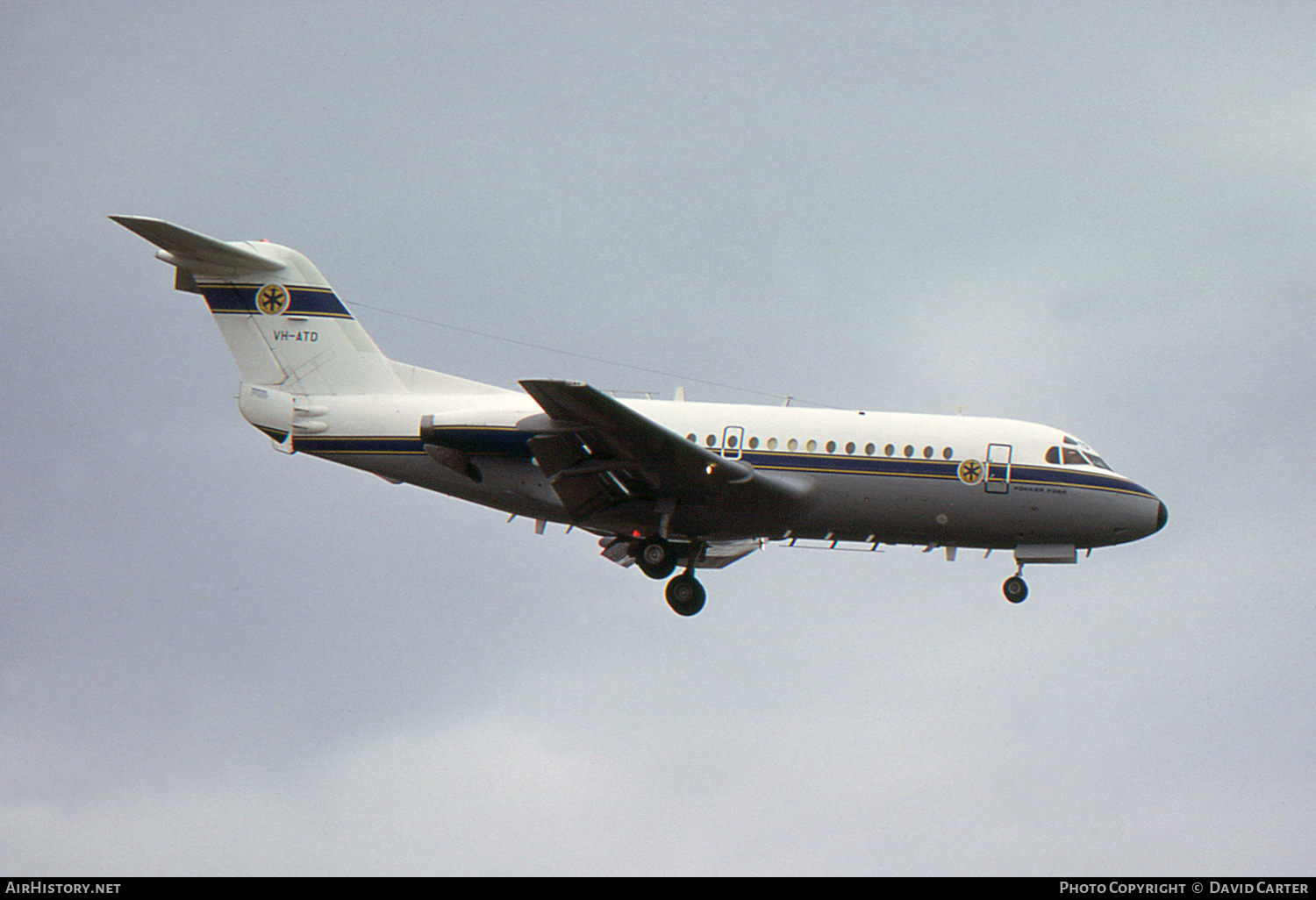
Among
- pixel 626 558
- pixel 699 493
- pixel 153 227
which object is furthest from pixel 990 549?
pixel 153 227

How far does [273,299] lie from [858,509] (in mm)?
13675

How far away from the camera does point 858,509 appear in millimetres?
21766

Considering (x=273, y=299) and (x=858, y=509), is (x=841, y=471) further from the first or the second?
(x=273, y=299)

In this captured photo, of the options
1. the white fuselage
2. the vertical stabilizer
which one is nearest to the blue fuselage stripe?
the white fuselage

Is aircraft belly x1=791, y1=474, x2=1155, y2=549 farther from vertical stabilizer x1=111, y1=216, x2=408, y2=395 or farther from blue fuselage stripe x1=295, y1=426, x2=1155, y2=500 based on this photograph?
vertical stabilizer x1=111, y1=216, x2=408, y2=395

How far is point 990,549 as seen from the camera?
2277 cm

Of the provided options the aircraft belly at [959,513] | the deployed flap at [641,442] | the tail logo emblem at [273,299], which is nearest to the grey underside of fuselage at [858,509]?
the aircraft belly at [959,513]

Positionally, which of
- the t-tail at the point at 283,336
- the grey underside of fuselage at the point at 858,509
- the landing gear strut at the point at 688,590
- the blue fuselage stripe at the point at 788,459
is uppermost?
the t-tail at the point at 283,336

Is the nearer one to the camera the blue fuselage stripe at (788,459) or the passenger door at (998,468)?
the blue fuselage stripe at (788,459)

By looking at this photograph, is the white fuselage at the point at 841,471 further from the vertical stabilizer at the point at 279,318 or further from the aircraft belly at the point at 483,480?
the vertical stabilizer at the point at 279,318

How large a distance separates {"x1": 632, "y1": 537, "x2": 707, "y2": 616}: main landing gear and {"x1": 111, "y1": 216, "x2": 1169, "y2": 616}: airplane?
0.04 metres

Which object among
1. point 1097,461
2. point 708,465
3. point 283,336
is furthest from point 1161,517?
point 283,336

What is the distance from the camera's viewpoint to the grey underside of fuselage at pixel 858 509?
→ 21.8 m

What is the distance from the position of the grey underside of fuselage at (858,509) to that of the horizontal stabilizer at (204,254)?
488cm
